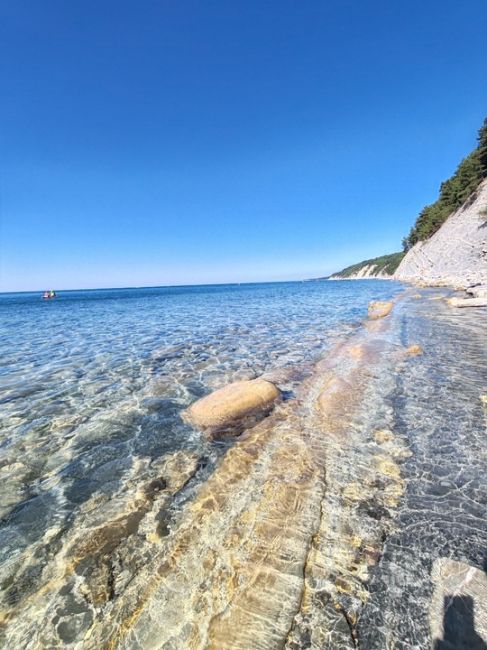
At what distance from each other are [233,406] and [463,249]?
4672 centimetres

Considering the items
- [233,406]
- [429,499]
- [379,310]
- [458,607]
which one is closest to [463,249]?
[379,310]

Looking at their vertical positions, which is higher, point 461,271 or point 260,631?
point 461,271

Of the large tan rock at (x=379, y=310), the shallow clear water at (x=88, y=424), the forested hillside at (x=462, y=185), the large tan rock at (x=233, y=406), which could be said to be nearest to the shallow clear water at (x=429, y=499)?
the shallow clear water at (x=88, y=424)

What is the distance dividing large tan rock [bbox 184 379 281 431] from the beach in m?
0.35

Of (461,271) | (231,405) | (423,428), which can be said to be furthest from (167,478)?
(461,271)

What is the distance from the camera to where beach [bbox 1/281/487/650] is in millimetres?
2627

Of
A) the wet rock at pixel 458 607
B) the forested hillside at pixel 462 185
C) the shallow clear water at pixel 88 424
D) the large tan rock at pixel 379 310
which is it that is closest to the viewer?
the wet rock at pixel 458 607

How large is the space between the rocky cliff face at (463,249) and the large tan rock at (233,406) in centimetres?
3021

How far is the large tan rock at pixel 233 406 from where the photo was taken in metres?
6.54

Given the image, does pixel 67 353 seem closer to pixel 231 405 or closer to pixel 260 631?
pixel 231 405

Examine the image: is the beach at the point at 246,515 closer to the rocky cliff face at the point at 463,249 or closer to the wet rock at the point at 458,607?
the wet rock at the point at 458,607

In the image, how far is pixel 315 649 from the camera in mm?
2363

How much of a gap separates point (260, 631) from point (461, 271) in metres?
47.1

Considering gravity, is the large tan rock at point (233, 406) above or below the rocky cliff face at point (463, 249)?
below
